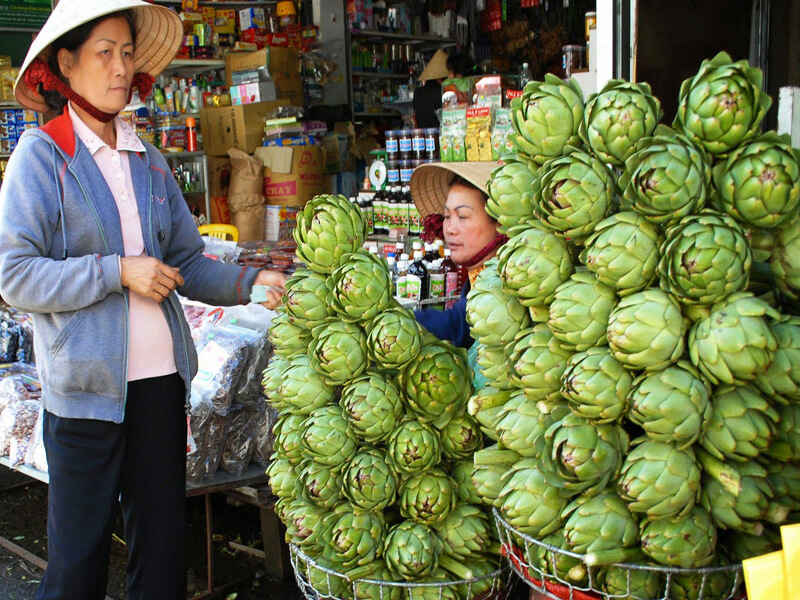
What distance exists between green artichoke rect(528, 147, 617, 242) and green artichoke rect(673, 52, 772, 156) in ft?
0.50

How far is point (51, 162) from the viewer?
1855 mm

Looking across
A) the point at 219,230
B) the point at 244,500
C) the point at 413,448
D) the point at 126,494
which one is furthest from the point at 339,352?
the point at 219,230

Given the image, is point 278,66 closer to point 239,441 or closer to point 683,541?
point 239,441

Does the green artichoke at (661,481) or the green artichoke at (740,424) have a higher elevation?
the green artichoke at (740,424)

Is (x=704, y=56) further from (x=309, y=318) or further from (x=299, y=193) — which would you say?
(x=299, y=193)

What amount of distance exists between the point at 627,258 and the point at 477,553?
741 millimetres

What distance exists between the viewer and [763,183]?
1084 mm

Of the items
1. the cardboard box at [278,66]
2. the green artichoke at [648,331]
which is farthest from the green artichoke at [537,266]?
the cardboard box at [278,66]

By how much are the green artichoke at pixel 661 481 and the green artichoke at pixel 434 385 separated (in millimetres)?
453

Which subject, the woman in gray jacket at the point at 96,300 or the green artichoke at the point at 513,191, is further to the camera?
the woman in gray jacket at the point at 96,300

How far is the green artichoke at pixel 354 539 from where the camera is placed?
1.50 metres

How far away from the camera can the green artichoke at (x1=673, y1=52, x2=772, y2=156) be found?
1.13 metres

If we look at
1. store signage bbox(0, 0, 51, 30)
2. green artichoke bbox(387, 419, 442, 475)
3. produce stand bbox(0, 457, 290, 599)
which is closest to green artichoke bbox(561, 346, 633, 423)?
green artichoke bbox(387, 419, 442, 475)

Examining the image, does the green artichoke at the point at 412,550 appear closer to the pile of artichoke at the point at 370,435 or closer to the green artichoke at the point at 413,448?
the pile of artichoke at the point at 370,435
